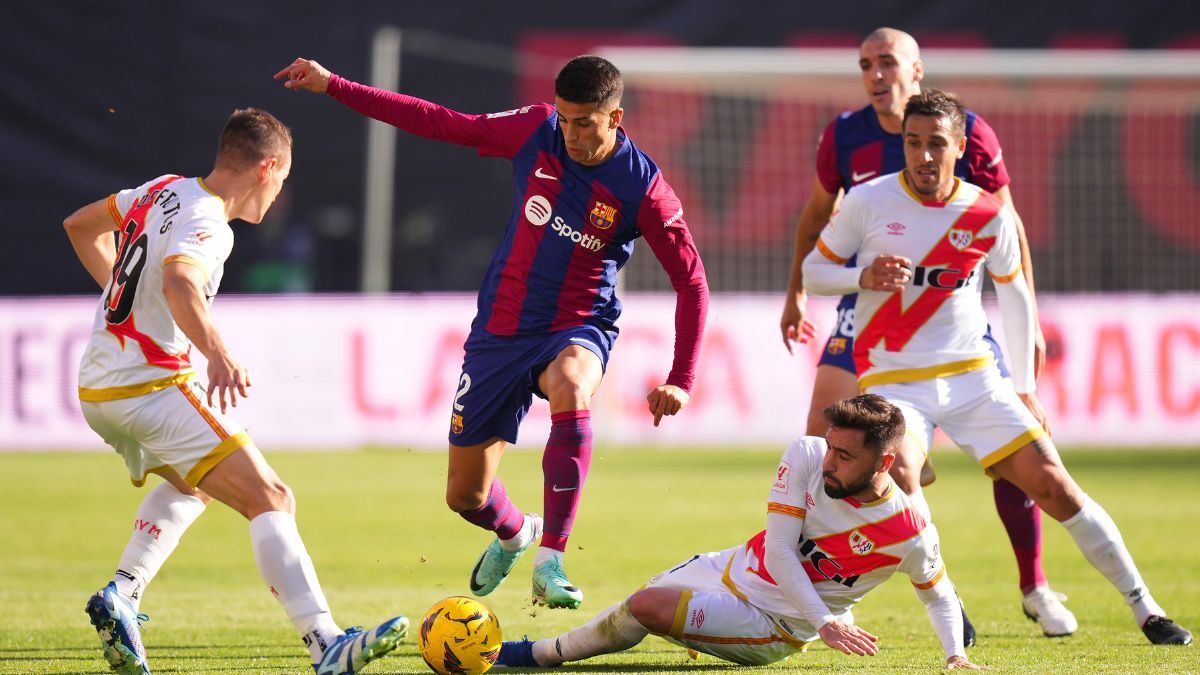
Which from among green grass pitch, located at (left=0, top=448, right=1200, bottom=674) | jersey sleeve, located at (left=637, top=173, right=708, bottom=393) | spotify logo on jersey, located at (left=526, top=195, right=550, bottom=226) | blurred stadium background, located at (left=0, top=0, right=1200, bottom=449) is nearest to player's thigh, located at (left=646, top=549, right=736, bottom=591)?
green grass pitch, located at (left=0, top=448, right=1200, bottom=674)

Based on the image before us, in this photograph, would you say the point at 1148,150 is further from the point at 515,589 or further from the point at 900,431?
the point at 900,431

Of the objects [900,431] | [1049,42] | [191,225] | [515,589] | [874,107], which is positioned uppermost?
[1049,42]

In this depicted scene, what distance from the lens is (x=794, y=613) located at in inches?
225

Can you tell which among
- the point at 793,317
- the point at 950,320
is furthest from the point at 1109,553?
the point at 793,317

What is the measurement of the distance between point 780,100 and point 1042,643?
13.9 meters

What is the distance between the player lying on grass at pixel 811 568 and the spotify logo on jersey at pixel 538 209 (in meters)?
1.54

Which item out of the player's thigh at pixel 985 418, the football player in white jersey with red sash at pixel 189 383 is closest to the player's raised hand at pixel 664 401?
the player's thigh at pixel 985 418

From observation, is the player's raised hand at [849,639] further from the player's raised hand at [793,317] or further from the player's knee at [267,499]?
the player's raised hand at [793,317]

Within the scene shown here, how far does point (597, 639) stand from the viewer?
19.4 feet

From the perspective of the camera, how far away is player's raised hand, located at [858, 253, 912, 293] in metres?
6.27

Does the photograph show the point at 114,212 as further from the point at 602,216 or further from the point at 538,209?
the point at 602,216

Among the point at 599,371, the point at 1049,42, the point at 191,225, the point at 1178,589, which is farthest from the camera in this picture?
the point at 1049,42

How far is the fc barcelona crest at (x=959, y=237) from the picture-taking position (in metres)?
6.57

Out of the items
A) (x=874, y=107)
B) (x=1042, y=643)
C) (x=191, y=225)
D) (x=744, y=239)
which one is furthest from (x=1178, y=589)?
(x=744, y=239)
